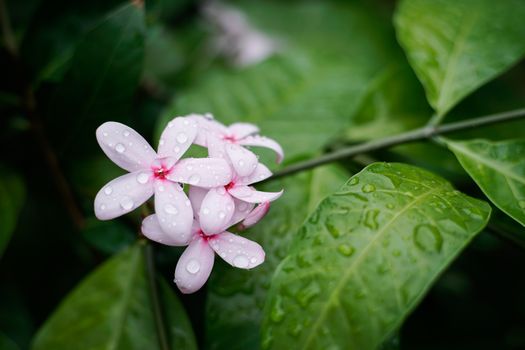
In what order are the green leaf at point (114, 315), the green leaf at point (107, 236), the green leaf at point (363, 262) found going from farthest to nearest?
1. the green leaf at point (107, 236)
2. the green leaf at point (114, 315)
3. the green leaf at point (363, 262)

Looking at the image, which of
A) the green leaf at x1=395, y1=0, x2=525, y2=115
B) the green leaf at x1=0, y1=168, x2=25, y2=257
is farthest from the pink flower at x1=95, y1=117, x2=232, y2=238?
the green leaf at x1=395, y1=0, x2=525, y2=115

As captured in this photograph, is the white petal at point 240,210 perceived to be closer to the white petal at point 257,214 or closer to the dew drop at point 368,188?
the white petal at point 257,214

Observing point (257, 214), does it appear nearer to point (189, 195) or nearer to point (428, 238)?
point (189, 195)

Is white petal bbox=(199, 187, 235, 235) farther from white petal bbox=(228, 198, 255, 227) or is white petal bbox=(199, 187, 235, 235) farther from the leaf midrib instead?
the leaf midrib

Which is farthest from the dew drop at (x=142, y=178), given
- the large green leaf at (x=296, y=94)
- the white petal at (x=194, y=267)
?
the large green leaf at (x=296, y=94)

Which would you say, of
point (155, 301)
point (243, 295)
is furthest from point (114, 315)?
point (243, 295)
